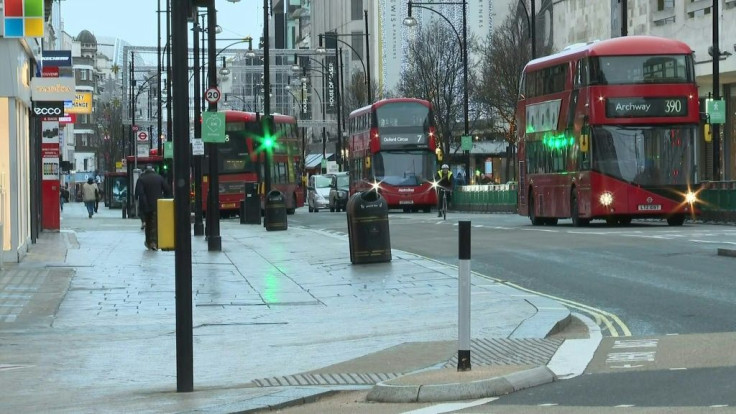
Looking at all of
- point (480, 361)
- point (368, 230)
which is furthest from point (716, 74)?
point (480, 361)

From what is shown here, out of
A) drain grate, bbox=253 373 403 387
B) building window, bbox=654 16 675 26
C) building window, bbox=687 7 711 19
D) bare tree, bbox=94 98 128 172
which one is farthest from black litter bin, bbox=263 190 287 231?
bare tree, bbox=94 98 128 172

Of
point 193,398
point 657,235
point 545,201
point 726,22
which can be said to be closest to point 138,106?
point 726,22

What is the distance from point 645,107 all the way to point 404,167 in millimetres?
24137

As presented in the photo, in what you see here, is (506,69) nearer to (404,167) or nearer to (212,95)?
(404,167)

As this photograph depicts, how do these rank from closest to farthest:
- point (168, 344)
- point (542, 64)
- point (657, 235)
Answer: point (168, 344) < point (657, 235) < point (542, 64)

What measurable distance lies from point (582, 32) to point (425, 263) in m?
52.4

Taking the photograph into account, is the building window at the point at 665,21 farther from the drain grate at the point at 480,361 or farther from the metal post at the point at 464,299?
the metal post at the point at 464,299

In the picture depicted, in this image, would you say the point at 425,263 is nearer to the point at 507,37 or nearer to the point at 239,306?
the point at 239,306

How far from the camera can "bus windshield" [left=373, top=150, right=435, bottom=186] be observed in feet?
191

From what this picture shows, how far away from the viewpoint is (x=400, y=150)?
58312 mm

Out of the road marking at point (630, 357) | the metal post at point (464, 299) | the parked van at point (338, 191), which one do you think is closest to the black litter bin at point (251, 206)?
the parked van at point (338, 191)

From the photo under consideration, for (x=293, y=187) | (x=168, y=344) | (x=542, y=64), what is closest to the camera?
(x=168, y=344)

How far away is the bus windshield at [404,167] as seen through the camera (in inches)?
2291

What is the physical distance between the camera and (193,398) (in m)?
9.86
